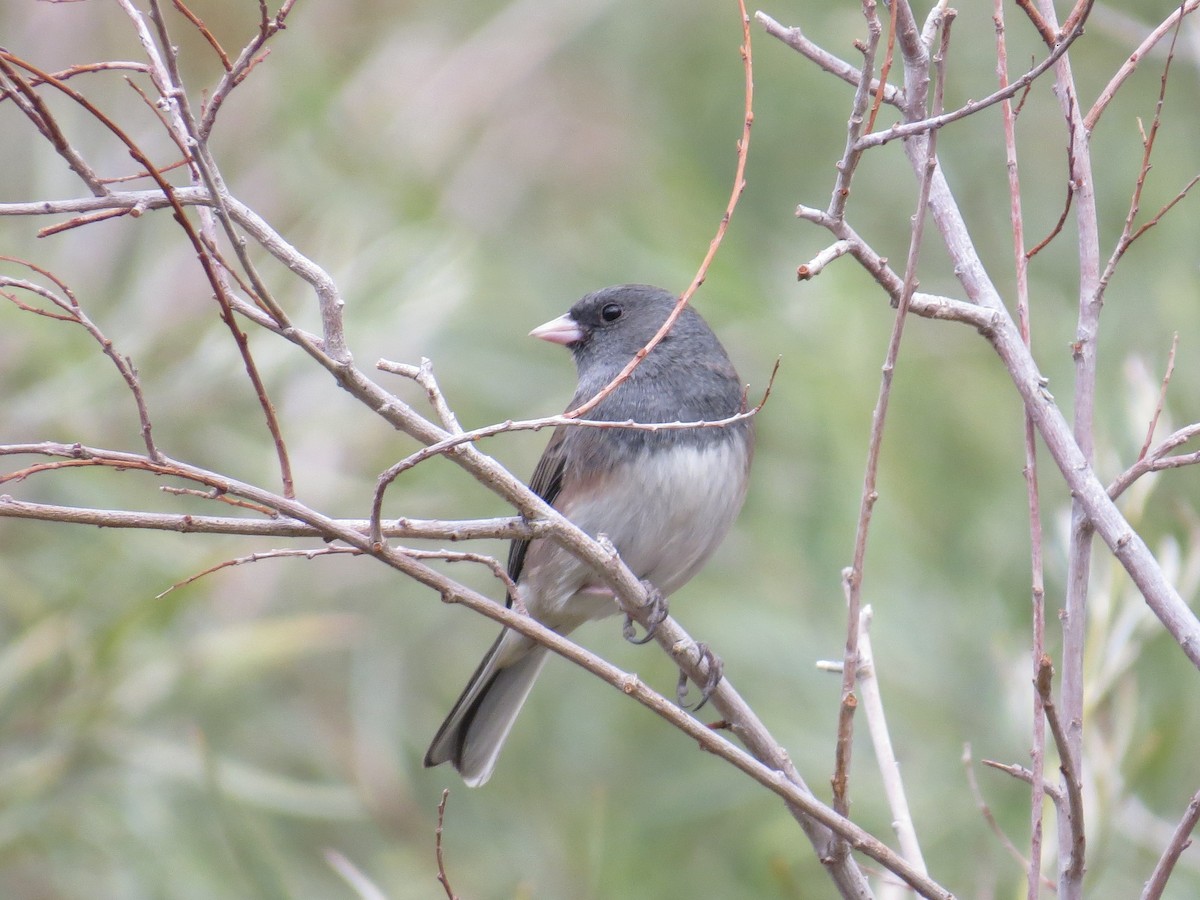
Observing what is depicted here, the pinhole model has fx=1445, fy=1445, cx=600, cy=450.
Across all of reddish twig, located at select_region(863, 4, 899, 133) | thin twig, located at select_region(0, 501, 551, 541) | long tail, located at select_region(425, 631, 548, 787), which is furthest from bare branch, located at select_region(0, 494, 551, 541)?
long tail, located at select_region(425, 631, 548, 787)

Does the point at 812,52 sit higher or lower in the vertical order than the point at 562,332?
higher

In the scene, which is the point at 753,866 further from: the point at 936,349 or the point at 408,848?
the point at 936,349

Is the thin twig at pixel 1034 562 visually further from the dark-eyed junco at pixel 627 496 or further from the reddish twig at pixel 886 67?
the dark-eyed junco at pixel 627 496

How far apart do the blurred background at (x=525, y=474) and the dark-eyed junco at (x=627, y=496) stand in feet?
1.00

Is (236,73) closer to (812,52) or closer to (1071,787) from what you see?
(812,52)

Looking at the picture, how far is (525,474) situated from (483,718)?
1583mm

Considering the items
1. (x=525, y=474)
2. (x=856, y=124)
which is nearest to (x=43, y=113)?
(x=856, y=124)

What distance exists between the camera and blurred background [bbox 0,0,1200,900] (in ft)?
10.4

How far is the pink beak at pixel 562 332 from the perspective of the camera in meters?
3.04

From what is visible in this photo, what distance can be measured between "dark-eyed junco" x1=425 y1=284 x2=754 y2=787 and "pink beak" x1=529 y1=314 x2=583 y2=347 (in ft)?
0.32

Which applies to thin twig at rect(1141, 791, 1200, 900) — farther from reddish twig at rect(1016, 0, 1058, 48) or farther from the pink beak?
the pink beak

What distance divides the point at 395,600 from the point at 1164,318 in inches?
92.0

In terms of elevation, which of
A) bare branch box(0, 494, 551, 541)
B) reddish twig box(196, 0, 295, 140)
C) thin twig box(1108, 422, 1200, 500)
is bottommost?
bare branch box(0, 494, 551, 541)

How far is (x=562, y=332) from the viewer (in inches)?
120
